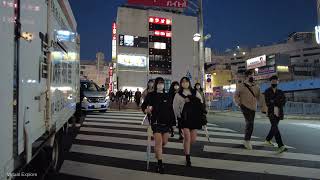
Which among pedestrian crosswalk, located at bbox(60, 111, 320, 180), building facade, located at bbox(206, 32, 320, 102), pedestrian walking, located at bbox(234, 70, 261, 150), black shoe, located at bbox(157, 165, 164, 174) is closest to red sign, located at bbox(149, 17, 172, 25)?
building facade, located at bbox(206, 32, 320, 102)

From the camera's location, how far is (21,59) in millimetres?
3979

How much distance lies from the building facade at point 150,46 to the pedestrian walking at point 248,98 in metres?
52.8

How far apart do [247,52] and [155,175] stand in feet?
461

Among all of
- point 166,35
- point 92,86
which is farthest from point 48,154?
point 166,35

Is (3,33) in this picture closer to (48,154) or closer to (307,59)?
(48,154)

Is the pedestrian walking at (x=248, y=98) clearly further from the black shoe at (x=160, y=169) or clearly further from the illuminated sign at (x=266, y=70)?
the illuminated sign at (x=266, y=70)

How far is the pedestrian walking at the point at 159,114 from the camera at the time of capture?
7.74 metres

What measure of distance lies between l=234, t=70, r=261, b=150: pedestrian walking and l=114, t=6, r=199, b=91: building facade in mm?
52837

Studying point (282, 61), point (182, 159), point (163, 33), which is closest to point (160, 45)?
point (163, 33)

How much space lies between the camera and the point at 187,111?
27.3 feet

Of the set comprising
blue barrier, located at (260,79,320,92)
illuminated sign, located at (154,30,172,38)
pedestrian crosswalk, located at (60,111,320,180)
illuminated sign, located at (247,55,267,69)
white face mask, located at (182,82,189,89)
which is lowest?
pedestrian crosswalk, located at (60,111,320,180)

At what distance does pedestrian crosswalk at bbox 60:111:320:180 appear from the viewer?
761cm

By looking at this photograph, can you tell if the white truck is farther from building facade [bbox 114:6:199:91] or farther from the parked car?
building facade [bbox 114:6:199:91]

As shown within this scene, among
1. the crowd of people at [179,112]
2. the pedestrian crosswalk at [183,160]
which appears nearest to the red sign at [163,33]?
the pedestrian crosswalk at [183,160]
